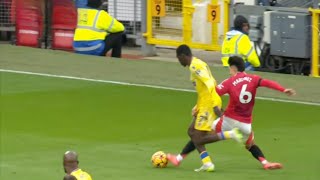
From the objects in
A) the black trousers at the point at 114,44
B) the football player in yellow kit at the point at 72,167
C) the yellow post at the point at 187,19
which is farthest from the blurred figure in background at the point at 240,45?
the football player in yellow kit at the point at 72,167

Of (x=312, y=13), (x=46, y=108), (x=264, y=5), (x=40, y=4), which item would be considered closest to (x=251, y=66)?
(x=312, y=13)

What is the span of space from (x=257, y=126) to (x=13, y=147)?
437cm

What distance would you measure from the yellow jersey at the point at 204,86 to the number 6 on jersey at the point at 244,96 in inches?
13.2

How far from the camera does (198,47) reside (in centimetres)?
2503

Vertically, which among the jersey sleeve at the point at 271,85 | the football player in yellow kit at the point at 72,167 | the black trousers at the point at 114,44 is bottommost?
the football player in yellow kit at the point at 72,167

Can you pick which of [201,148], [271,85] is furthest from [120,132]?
[271,85]

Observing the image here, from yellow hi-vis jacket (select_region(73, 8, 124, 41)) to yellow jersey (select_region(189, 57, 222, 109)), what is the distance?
420 inches

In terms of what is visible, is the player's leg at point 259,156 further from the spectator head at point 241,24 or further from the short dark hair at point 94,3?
the short dark hair at point 94,3

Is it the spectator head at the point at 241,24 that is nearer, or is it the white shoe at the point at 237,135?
the white shoe at the point at 237,135

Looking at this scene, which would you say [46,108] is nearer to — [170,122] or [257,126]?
[170,122]

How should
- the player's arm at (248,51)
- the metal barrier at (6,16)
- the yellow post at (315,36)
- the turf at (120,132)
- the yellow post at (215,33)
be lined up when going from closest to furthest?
1. the turf at (120,132)
2. the player's arm at (248,51)
3. the yellow post at (315,36)
4. the yellow post at (215,33)
5. the metal barrier at (6,16)

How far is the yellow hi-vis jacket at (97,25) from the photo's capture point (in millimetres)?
24766

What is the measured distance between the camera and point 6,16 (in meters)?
28.4

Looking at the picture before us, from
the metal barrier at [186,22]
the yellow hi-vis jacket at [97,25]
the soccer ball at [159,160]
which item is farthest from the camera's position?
the yellow hi-vis jacket at [97,25]
